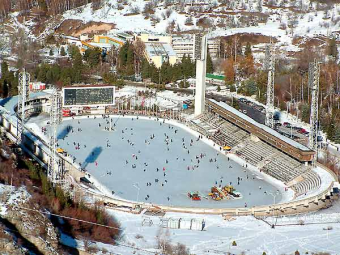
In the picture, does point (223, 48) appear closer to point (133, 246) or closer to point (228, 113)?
point (228, 113)

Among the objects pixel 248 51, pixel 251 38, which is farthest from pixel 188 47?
pixel 251 38

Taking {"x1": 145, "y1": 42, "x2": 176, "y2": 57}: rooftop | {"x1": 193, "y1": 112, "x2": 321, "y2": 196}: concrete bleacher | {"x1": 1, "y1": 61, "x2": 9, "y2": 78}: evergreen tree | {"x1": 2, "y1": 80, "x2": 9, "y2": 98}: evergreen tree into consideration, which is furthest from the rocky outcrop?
{"x1": 145, "y1": 42, "x2": 176, "y2": 57}: rooftop

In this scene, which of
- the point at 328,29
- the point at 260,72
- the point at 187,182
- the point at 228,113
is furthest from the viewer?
the point at 328,29

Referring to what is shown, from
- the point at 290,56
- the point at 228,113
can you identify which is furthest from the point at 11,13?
the point at 228,113

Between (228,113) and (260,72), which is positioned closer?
(228,113)

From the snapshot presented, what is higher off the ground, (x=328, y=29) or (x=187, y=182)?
(x=328, y=29)

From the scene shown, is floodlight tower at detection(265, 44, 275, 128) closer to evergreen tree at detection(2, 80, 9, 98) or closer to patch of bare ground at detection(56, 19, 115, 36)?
evergreen tree at detection(2, 80, 9, 98)

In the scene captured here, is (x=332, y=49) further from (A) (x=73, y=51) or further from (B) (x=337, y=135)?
(A) (x=73, y=51)
